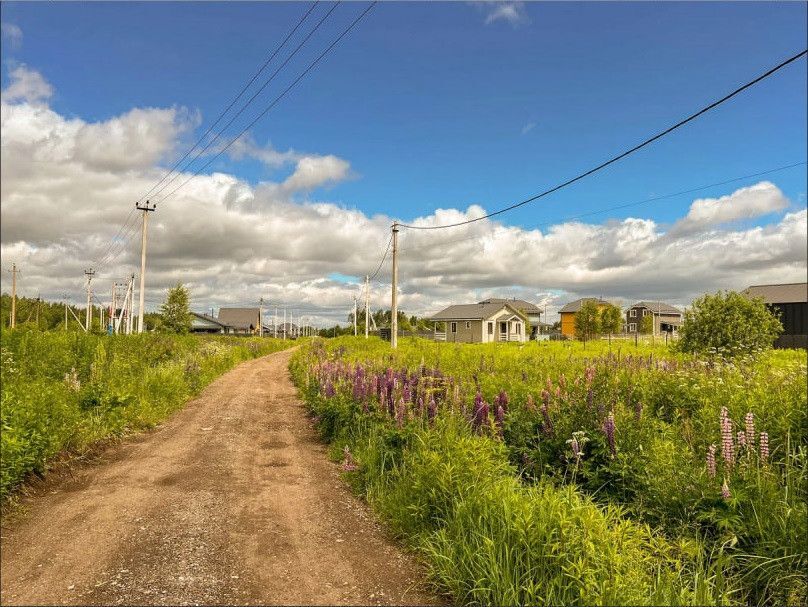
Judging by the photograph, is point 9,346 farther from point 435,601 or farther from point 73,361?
point 435,601

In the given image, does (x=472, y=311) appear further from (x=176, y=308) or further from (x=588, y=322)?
(x=176, y=308)

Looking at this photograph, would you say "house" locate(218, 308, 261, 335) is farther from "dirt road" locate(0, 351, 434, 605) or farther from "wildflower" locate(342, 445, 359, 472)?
"wildflower" locate(342, 445, 359, 472)

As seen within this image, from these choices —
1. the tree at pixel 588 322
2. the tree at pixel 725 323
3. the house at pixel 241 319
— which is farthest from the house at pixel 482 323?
the house at pixel 241 319

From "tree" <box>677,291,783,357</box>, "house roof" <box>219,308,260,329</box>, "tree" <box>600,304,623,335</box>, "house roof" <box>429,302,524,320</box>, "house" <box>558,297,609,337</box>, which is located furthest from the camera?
"house roof" <box>219,308,260,329</box>

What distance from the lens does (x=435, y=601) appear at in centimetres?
401

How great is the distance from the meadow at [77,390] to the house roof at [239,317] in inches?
3786

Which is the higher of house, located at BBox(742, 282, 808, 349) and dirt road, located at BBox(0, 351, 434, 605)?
house, located at BBox(742, 282, 808, 349)

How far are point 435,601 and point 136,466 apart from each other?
498 centimetres

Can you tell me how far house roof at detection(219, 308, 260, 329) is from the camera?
111938mm

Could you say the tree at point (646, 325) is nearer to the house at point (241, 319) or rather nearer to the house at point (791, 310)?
the house at point (791, 310)

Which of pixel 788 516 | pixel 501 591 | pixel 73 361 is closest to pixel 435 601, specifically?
pixel 501 591

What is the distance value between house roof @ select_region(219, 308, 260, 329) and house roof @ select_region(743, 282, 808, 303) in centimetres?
9032

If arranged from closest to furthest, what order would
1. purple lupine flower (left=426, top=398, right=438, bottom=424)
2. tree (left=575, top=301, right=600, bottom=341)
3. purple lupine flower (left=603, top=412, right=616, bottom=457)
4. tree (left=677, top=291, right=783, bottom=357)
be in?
purple lupine flower (left=603, top=412, right=616, bottom=457)
purple lupine flower (left=426, top=398, right=438, bottom=424)
tree (left=677, top=291, right=783, bottom=357)
tree (left=575, top=301, right=600, bottom=341)

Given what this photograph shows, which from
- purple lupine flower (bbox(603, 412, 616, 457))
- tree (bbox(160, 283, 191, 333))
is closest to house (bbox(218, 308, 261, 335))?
tree (bbox(160, 283, 191, 333))
